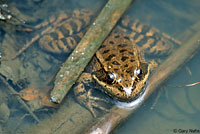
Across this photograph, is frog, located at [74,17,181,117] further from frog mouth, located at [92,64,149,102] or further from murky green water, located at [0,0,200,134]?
murky green water, located at [0,0,200,134]

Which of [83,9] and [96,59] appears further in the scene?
[83,9]

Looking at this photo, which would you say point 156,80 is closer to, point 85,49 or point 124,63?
point 124,63

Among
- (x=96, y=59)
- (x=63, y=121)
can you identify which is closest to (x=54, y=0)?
(x=96, y=59)

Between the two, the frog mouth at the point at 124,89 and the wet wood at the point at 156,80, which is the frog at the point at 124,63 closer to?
the frog mouth at the point at 124,89

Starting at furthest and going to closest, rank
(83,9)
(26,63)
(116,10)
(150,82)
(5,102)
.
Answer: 1. (83,9)
2. (26,63)
3. (116,10)
4. (5,102)
5. (150,82)

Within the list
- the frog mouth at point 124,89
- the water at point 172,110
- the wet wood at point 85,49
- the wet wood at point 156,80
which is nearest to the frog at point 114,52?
the frog mouth at point 124,89

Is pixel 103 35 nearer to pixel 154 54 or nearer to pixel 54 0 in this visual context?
pixel 154 54
